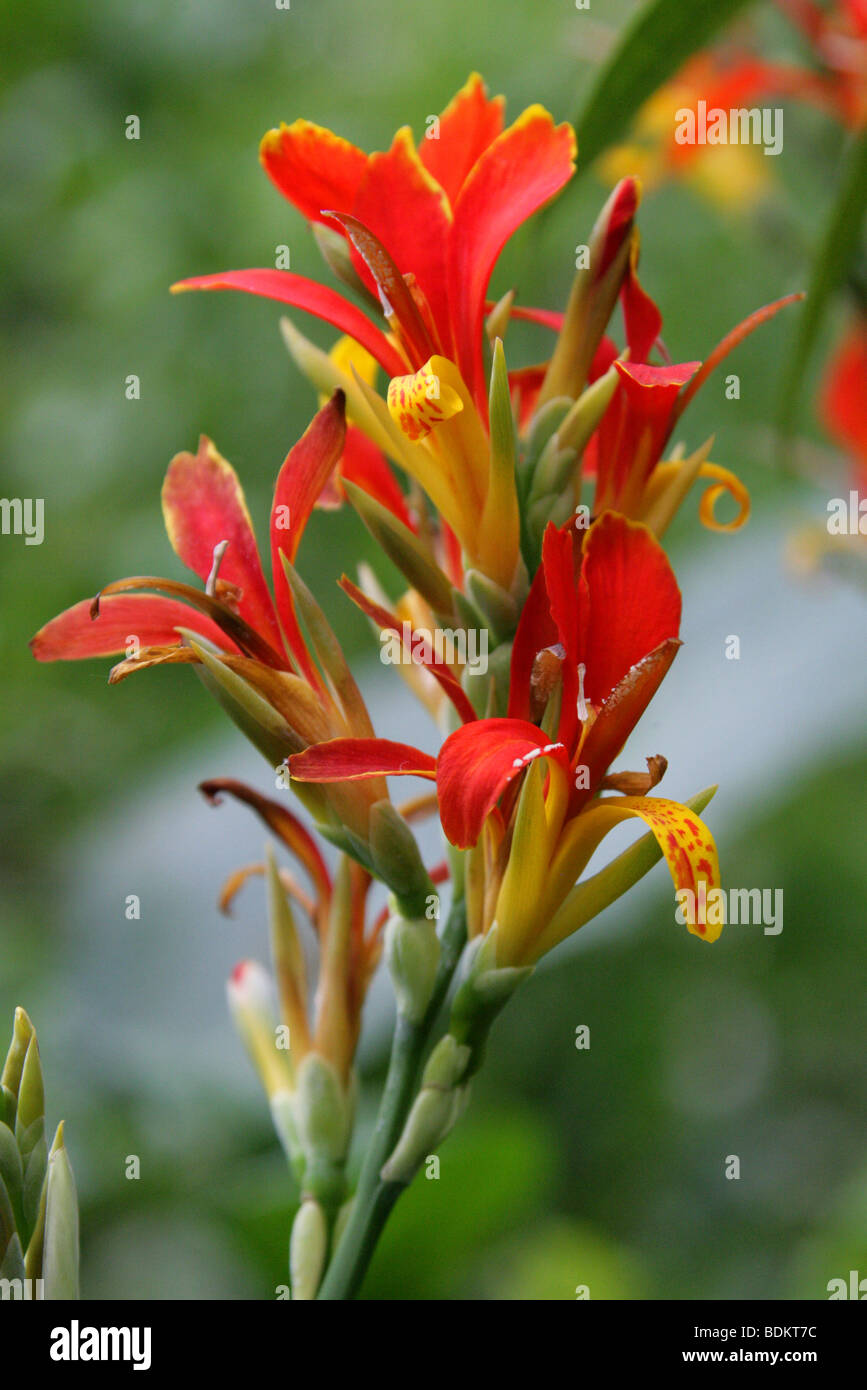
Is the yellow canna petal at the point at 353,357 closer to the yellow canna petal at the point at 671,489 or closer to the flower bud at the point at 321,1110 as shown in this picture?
the yellow canna petal at the point at 671,489

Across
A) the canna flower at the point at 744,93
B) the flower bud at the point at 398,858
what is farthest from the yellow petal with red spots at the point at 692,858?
the canna flower at the point at 744,93

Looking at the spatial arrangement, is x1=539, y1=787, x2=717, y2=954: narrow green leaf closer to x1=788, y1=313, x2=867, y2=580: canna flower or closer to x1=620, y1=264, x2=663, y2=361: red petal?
x1=620, y1=264, x2=663, y2=361: red petal

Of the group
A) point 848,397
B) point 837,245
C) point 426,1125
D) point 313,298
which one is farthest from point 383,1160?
point 848,397

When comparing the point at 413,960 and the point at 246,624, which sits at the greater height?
the point at 246,624

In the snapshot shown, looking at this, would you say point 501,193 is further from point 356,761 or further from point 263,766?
point 263,766
